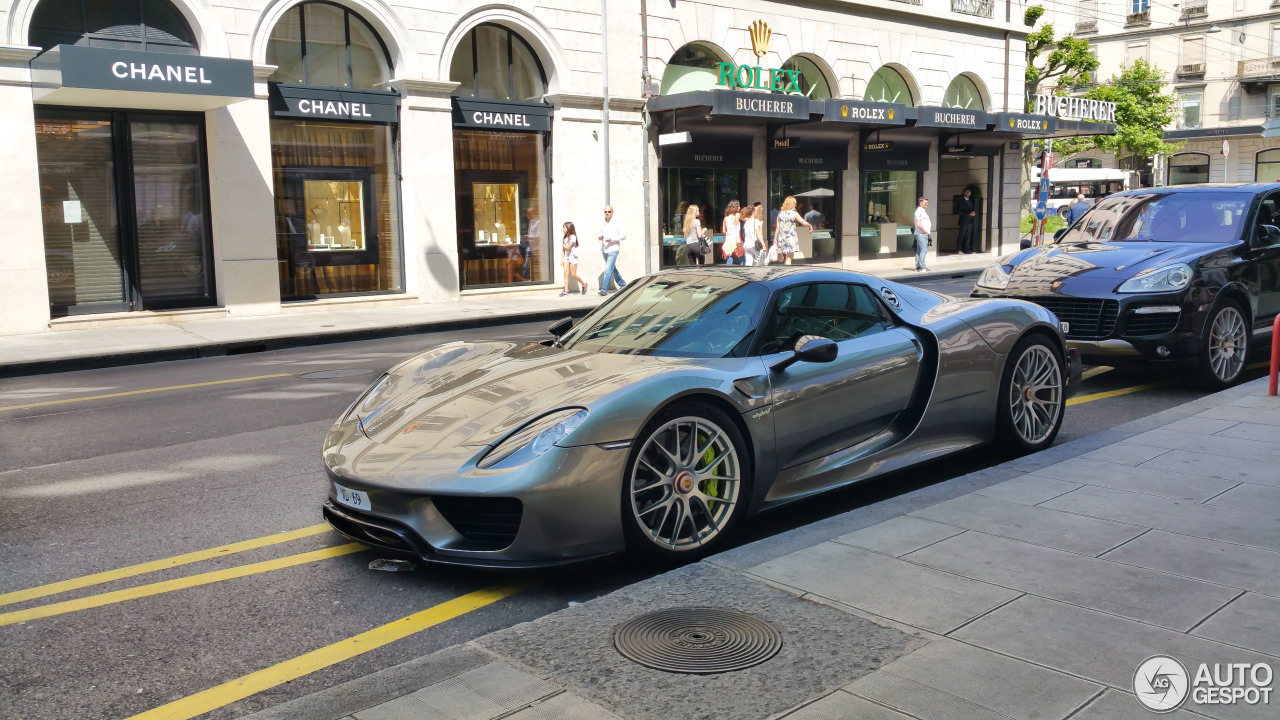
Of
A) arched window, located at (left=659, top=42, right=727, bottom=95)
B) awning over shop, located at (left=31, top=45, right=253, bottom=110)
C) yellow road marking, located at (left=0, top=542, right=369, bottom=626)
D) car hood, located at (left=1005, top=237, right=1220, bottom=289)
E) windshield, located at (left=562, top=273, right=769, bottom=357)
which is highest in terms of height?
arched window, located at (left=659, top=42, right=727, bottom=95)

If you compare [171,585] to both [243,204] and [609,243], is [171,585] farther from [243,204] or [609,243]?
[609,243]

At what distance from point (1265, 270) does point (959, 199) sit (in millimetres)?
23996

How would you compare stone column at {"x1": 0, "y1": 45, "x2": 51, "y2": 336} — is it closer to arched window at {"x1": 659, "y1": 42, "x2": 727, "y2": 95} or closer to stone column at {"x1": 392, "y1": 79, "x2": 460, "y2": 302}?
stone column at {"x1": 392, "y1": 79, "x2": 460, "y2": 302}

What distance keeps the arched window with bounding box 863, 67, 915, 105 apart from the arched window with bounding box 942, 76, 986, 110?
1.76m

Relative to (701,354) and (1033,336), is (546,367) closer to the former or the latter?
(701,354)

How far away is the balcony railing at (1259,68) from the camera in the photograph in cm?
5897

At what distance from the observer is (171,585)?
4.43 metres

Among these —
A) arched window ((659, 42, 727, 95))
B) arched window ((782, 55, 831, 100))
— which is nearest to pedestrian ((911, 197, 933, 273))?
arched window ((782, 55, 831, 100))

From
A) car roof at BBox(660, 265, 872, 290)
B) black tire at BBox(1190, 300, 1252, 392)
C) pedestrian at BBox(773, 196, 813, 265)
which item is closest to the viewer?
car roof at BBox(660, 265, 872, 290)

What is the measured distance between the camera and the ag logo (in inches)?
114

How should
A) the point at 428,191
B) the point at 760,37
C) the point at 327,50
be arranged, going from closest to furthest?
1. the point at 327,50
2. the point at 428,191
3. the point at 760,37

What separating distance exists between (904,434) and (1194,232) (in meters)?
5.46

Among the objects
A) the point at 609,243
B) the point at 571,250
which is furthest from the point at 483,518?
the point at 571,250

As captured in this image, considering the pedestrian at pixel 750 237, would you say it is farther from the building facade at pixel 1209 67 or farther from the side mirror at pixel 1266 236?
the building facade at pixel 1209 67
